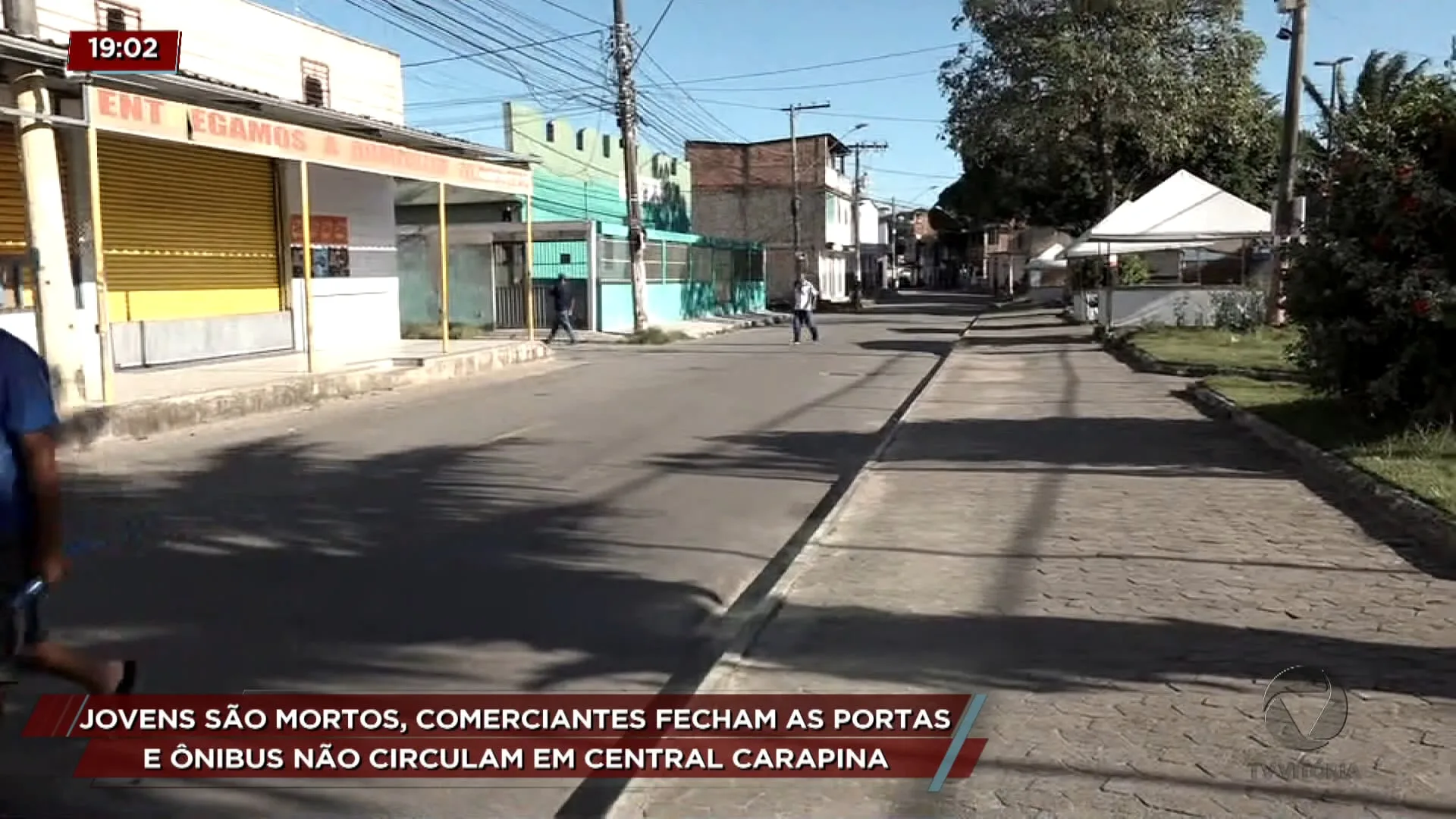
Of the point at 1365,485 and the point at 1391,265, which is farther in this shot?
the point at 1391,265

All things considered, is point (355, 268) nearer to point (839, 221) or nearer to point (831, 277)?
point (831, 277)

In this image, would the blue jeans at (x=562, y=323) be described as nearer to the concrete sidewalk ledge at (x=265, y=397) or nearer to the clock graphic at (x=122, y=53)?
the concrete sidewalk ledge at (x=265, y=397)

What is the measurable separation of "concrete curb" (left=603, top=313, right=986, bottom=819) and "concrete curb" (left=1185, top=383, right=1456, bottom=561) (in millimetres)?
3481

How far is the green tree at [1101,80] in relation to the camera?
32.8 m

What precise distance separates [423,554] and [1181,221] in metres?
22.9

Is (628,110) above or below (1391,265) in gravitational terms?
above

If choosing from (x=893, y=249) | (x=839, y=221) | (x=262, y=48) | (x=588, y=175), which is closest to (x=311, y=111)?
(x=262, y=48)

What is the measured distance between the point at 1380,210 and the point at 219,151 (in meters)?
15.9

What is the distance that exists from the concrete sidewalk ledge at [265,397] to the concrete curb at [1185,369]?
10.8 meters

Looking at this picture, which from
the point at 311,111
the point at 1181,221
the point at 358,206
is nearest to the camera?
the point at 311,111

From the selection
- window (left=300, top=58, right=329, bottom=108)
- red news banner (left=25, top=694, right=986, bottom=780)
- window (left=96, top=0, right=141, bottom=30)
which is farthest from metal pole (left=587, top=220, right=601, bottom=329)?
red news banner (left=25, top=694, right=986, bottom=780)

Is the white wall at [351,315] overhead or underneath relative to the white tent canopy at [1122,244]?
underneath

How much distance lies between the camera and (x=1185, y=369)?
18312mm

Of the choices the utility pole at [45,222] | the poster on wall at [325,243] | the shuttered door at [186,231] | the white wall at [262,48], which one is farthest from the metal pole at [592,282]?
the utility pole at [45,222]
